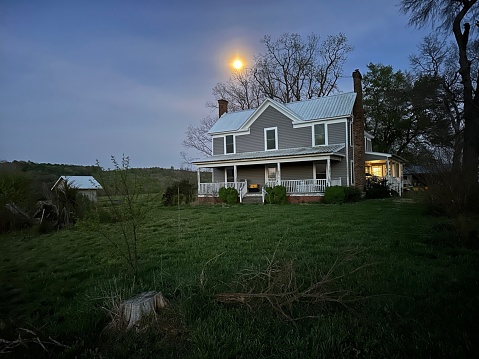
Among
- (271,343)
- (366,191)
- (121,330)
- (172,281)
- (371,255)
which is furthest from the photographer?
(366,191)

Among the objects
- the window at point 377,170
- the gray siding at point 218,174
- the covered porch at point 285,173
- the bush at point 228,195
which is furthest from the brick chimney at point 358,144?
the gray siding at point 218,174

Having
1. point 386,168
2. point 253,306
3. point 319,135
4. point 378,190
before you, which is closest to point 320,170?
point 319,135

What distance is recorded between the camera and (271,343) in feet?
8.77

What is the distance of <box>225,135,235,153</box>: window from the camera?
24120 mm

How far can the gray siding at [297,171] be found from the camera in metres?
20.8

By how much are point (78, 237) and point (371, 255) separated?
8694 mm

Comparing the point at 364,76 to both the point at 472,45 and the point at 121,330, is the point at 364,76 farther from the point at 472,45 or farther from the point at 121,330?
the point at 121,330

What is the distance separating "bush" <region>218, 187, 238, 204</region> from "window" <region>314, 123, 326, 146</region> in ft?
22.0

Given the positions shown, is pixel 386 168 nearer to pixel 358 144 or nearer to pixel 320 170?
pixel 358 144

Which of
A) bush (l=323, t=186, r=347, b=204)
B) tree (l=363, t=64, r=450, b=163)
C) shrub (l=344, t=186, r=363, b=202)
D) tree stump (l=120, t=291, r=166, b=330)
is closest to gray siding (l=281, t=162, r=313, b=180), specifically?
shrub (l=344, t=186, r=363, b=202)

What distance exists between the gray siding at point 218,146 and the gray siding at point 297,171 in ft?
18.5

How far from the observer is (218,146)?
24844 mm

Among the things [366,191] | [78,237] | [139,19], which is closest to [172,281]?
[78,237]

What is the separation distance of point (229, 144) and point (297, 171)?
6.28 meters
